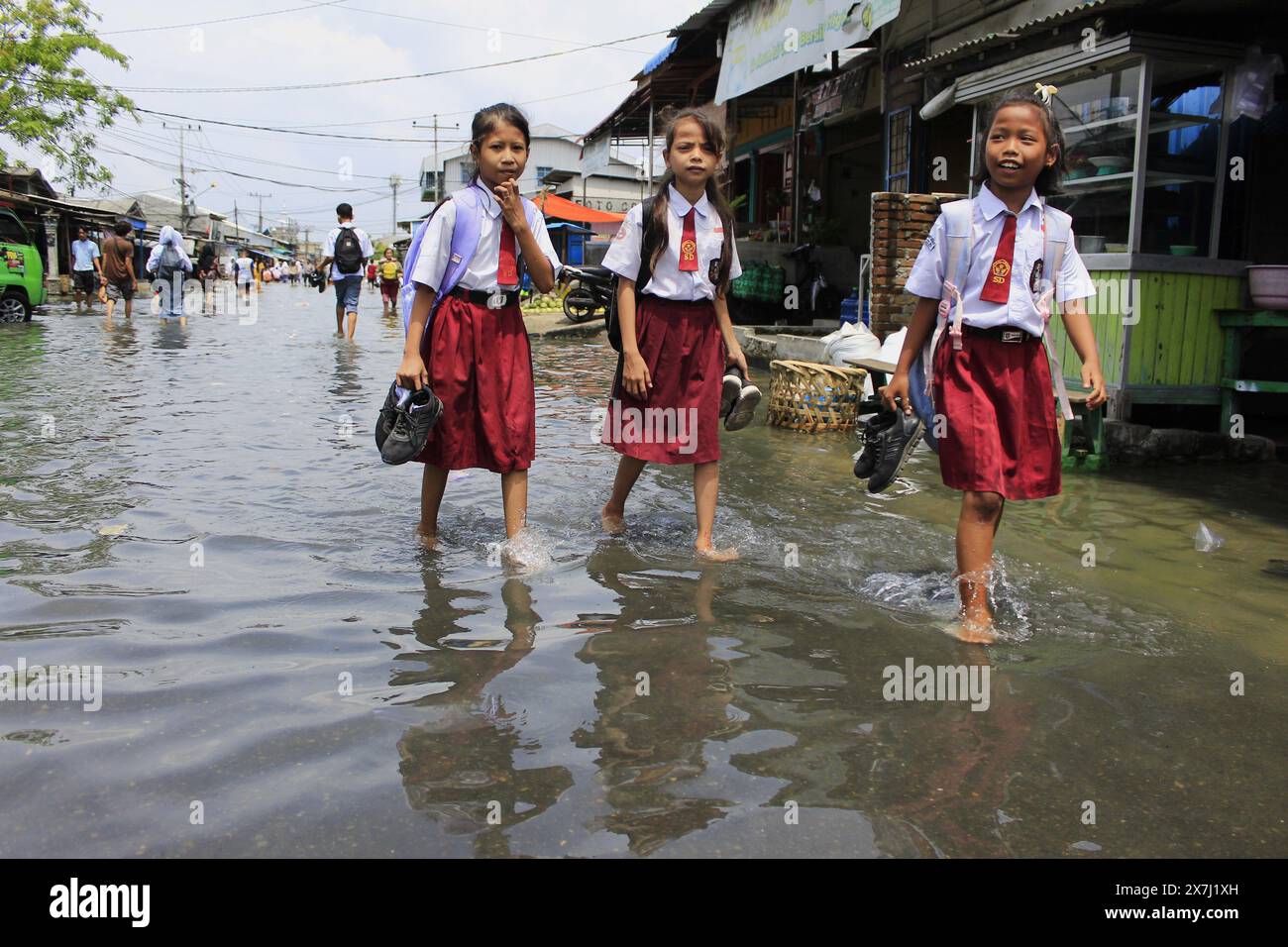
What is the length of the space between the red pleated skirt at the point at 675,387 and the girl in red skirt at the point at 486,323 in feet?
1.42

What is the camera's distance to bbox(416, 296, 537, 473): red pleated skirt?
401cm

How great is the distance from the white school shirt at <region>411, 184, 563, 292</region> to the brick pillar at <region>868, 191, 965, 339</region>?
6.05 meters

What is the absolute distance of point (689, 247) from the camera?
4.17 metres

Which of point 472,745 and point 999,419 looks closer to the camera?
point 472,745

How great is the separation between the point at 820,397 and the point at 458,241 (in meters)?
4.43

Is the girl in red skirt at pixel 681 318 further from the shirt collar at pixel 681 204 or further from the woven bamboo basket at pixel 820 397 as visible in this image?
the woven bamboo basket at pixel 820 397

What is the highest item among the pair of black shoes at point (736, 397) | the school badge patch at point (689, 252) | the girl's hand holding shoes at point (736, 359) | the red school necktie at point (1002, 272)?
the school badge patch at point (689, 252)

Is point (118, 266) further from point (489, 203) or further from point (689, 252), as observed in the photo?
point (689, 252)

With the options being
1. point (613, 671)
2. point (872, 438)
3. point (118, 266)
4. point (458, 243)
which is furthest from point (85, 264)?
point (613, 671)

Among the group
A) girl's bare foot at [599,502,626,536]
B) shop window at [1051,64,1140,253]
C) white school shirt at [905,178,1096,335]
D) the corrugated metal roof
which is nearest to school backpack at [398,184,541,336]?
girl's bare foot at [599,502,626,536]

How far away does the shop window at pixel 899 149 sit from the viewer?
38.5 feet

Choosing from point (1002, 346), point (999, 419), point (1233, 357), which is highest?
point (1002, 346)

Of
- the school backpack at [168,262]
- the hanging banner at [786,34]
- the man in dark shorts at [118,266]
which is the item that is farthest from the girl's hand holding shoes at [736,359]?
the man in dark shorts at [118,266]
